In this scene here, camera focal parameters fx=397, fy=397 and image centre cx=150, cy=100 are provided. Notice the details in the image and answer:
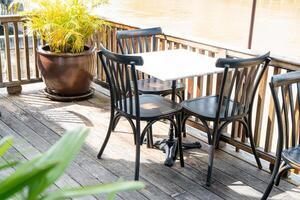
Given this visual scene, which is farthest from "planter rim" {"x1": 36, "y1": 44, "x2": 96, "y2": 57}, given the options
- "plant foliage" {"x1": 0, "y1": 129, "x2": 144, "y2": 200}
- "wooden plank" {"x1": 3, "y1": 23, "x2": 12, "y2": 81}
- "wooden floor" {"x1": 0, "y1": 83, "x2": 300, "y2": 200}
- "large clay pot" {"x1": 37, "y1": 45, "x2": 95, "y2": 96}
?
"plant foliage" {"x1": 0, "y1": 129, "x2": 144, "y2": 200}

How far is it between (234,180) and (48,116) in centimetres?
213

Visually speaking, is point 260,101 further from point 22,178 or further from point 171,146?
point 22,178

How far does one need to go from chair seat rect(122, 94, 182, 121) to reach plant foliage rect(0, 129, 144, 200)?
92.1 inches

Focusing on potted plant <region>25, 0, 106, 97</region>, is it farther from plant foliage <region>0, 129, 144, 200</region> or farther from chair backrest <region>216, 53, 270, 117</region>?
plant foliage <region>0, 129, 144, 200</region>

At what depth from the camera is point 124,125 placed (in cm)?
406

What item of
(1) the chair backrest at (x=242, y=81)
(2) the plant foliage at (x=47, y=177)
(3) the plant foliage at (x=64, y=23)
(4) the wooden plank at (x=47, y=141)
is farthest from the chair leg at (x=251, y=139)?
(2) the plant foliage at (x=47, y=177)

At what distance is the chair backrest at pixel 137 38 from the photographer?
12.4ft

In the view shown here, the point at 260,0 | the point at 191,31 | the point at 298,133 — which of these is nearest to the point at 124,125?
the point at 298,133

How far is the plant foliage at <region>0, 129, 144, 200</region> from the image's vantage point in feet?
1.61

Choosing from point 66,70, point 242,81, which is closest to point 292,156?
point 242,81

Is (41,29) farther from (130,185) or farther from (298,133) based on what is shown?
(130,185)

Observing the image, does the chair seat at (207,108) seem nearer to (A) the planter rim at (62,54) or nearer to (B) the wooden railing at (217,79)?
(B) the wooden railing at (217,79)

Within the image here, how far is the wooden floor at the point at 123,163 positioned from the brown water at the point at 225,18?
536 inches

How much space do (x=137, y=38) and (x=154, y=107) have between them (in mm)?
1040
